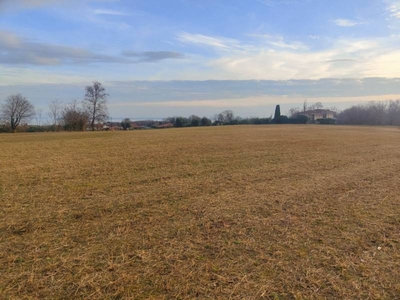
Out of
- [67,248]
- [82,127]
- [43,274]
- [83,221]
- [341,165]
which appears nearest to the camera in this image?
[43,274]

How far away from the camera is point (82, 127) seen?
52906 millimetres

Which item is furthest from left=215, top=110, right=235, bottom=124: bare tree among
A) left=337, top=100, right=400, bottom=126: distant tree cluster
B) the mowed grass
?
the mowed grass

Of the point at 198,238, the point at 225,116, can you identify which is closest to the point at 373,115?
the point at 225,116

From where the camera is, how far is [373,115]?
84.6m

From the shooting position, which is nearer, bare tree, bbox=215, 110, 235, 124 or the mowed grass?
the mowed grass

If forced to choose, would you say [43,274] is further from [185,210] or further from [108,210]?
[185,210]

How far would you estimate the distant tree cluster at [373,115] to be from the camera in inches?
3199

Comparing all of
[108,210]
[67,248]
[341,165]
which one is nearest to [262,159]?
[341,165]

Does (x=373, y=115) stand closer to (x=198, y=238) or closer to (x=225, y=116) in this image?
(x=225, y=116)

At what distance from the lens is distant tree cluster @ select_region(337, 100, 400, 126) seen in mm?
81250

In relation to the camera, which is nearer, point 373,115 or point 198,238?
point 198,238

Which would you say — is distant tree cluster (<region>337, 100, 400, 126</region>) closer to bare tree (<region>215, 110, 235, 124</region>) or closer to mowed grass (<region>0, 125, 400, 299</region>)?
bare tree (<region>215, 110, 235, 124</region>)

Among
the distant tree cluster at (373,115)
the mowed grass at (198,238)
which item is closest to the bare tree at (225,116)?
the distant tree cluster at (373,115)

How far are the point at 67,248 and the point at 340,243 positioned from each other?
3.70 m
